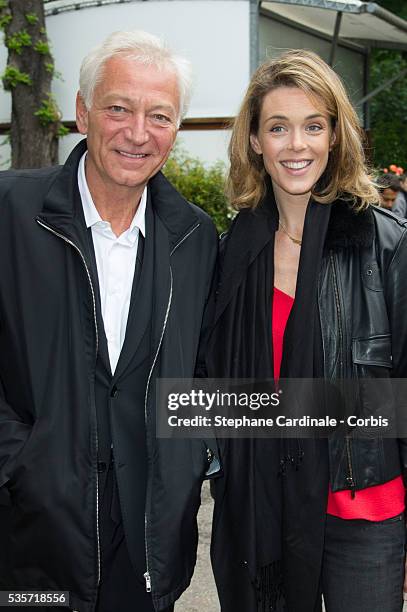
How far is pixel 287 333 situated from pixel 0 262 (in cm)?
100

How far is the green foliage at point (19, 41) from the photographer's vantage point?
11.8m

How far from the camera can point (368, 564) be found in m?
2.63

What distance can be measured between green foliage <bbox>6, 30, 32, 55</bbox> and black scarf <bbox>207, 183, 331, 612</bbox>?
388 inches

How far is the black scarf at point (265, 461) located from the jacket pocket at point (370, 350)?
0.13 m

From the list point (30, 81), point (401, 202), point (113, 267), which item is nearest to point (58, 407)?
point (113, 267)

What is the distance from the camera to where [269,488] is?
289 cm

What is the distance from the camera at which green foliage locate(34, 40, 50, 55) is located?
38.6ft

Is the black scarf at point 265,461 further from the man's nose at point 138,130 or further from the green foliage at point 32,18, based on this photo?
the green foliage at point 32,18

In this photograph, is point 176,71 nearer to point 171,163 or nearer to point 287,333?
point 287,333

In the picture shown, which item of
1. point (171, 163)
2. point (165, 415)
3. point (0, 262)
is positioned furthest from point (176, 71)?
point (171, 163)

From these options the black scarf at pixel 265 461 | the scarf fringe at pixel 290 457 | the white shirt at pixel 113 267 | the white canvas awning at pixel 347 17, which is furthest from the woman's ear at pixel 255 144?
the white canvas awning at pixel 347 17

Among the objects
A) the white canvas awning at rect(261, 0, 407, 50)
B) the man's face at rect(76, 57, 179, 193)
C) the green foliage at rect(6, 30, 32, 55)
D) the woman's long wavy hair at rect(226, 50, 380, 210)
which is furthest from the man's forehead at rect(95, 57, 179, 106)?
the green foliage at rect(6, 30, 32, 55)

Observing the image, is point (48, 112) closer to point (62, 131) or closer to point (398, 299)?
point (62, 131)

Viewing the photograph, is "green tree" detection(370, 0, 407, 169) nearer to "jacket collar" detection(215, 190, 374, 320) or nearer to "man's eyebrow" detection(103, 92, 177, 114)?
"jacket collar" detection(215, 190, 374, 320)
